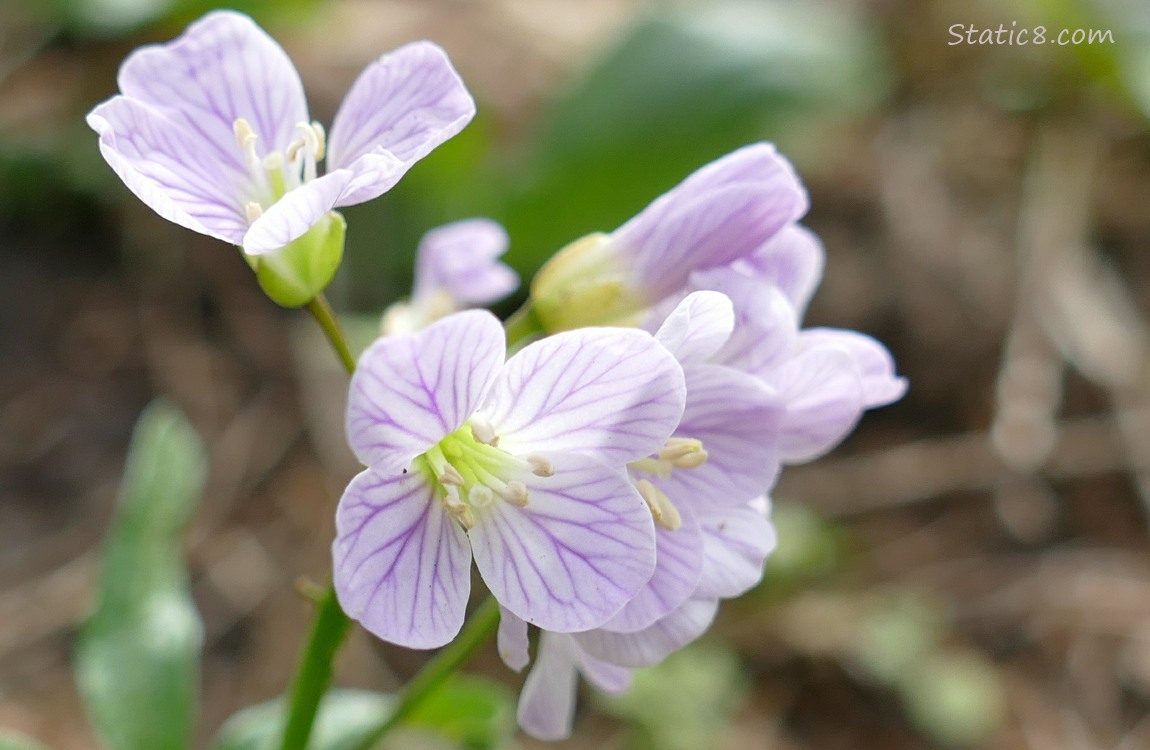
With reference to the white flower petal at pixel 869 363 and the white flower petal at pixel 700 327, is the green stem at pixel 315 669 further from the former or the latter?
the white flower petal at pixel 869 363

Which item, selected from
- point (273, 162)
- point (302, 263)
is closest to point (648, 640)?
point (302, 263)

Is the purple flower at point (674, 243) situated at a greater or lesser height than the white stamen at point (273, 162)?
lesser

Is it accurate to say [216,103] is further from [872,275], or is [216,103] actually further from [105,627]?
[872,275]

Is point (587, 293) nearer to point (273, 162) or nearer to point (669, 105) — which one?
point (273, 162)

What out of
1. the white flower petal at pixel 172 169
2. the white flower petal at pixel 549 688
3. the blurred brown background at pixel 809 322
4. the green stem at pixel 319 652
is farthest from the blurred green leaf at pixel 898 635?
the white flower petal at pixel 172 169

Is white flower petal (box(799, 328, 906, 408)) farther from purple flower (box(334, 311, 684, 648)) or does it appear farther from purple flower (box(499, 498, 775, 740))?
purple flower (box(334, 311, 684, 648))

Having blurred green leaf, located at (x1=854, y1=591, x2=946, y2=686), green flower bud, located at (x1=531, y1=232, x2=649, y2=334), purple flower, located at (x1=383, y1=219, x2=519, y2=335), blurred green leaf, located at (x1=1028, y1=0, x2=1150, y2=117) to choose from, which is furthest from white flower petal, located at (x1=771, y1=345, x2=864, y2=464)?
blurred green leaf, located at (x1=1028, y1=0, x2=1150, y2=117)

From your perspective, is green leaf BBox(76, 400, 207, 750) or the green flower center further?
green leaf BBox(76, 400, 207, 750)
